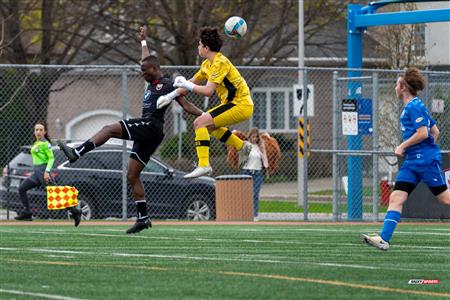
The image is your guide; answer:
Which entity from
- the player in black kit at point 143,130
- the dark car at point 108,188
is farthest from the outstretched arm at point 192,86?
A: the dark car at point 108,188

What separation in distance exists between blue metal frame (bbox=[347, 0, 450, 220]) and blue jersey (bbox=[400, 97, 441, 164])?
9.67 m

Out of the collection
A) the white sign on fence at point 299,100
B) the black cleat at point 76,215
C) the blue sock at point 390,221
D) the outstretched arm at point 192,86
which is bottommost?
the black cleat at point 76,215

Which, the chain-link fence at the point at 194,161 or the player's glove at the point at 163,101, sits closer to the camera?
the player's glove at the point at 163,101

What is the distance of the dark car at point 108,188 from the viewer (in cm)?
2152

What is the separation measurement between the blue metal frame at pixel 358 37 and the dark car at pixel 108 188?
261 cm

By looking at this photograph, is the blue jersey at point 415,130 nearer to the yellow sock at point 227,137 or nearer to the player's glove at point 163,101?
the yellow sock at point 227,137

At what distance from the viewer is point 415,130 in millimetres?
12242

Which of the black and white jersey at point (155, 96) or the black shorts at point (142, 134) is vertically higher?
the black and white jersey at point (155, 96)

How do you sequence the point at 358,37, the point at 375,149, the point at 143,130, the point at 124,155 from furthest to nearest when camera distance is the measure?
the point at 358,37
the point at 375,149
the point at 124,155
the point at 143,130

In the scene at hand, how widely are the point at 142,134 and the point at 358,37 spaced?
1000 centimetres

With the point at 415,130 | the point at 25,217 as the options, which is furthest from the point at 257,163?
the point at 415,130

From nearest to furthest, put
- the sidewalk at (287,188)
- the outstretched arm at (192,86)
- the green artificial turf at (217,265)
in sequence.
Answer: the green artificial turf at (217,265), the outstretched arm at (192,86), the sidewalk at (287,188)

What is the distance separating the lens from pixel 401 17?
910 inches

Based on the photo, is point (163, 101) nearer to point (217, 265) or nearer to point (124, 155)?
point (217, 265)
